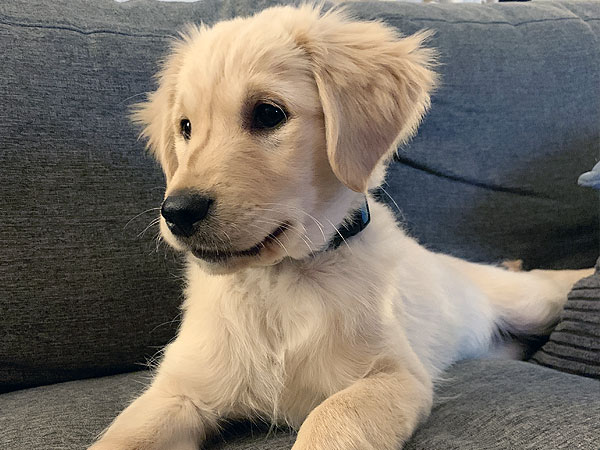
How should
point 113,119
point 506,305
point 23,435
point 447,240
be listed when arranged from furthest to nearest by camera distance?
point 447,240
point 506,305
point 113,119
point 23,435

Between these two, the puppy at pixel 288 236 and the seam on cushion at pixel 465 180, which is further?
the seam on cushion at pixel 465 180

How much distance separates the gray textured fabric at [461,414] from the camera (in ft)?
3.32

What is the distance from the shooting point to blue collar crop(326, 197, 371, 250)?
122cm

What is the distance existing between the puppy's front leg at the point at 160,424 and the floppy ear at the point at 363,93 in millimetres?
571

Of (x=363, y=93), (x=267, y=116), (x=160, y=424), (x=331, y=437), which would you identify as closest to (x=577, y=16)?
(x=363, y=93)

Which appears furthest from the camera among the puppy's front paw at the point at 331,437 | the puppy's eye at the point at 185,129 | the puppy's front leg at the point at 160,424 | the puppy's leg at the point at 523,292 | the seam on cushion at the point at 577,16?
the seam on cushion at the point at 577,16

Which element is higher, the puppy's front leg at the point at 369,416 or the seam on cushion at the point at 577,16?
the seam on cushion at the point at 577,16

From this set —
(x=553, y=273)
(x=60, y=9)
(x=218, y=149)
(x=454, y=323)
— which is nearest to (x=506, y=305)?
(x=553, y=273)

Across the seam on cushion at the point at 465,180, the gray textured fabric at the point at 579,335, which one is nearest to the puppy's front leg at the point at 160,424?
the gray textured fabric at the point at 579,335

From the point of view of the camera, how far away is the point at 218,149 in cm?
106

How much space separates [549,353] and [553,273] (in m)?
0.45

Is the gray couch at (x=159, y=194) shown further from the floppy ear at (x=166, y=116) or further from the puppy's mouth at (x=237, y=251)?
the puppy's mouth at (x=237, y=251)

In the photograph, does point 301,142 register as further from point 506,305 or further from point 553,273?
point 553,273

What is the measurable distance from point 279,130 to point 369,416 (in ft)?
1.85
